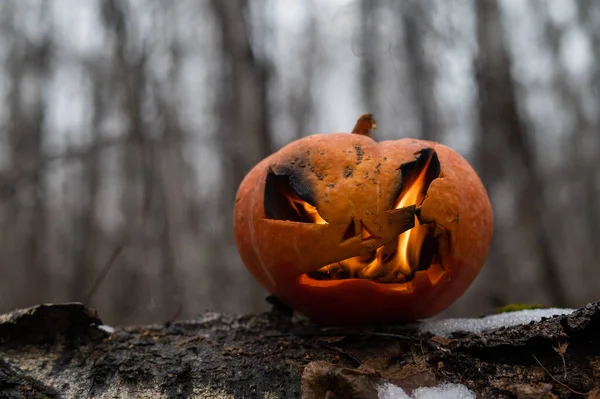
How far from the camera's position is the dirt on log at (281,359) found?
1.04m

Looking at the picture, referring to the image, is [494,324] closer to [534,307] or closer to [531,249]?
[534,307]

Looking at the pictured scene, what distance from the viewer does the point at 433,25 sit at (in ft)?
14.9

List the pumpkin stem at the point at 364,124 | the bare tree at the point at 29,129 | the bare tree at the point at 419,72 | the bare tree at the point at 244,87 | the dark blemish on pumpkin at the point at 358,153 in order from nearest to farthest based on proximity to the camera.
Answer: the dark blemish on pumpkin at the point at 358,153, the pumpkin stem at the point at 364,124, the bare tree at the point at 244,87, the bare tree at the point at 419,72, the bare tree at the point at 29,129

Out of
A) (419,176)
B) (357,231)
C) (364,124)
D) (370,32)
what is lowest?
(357,231)

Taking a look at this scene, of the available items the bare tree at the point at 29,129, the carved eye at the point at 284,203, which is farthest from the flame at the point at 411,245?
the bare tree at the point at 29,129

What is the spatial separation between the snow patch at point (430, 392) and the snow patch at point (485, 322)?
281 mm

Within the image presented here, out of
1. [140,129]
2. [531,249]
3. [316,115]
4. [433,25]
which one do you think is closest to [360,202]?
[531,249]

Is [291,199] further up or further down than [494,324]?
further up

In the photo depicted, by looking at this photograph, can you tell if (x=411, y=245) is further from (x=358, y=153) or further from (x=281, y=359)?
(x=281, y=359)

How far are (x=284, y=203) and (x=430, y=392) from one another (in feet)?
2.42

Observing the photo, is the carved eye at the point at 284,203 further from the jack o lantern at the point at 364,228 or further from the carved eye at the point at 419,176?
the carved eye at the point at 419,176

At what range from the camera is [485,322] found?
56.7 inches

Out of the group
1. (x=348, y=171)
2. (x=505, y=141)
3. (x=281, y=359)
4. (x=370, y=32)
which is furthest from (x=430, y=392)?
(x=370, y=32)

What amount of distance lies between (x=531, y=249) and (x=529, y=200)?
1.31 feet
